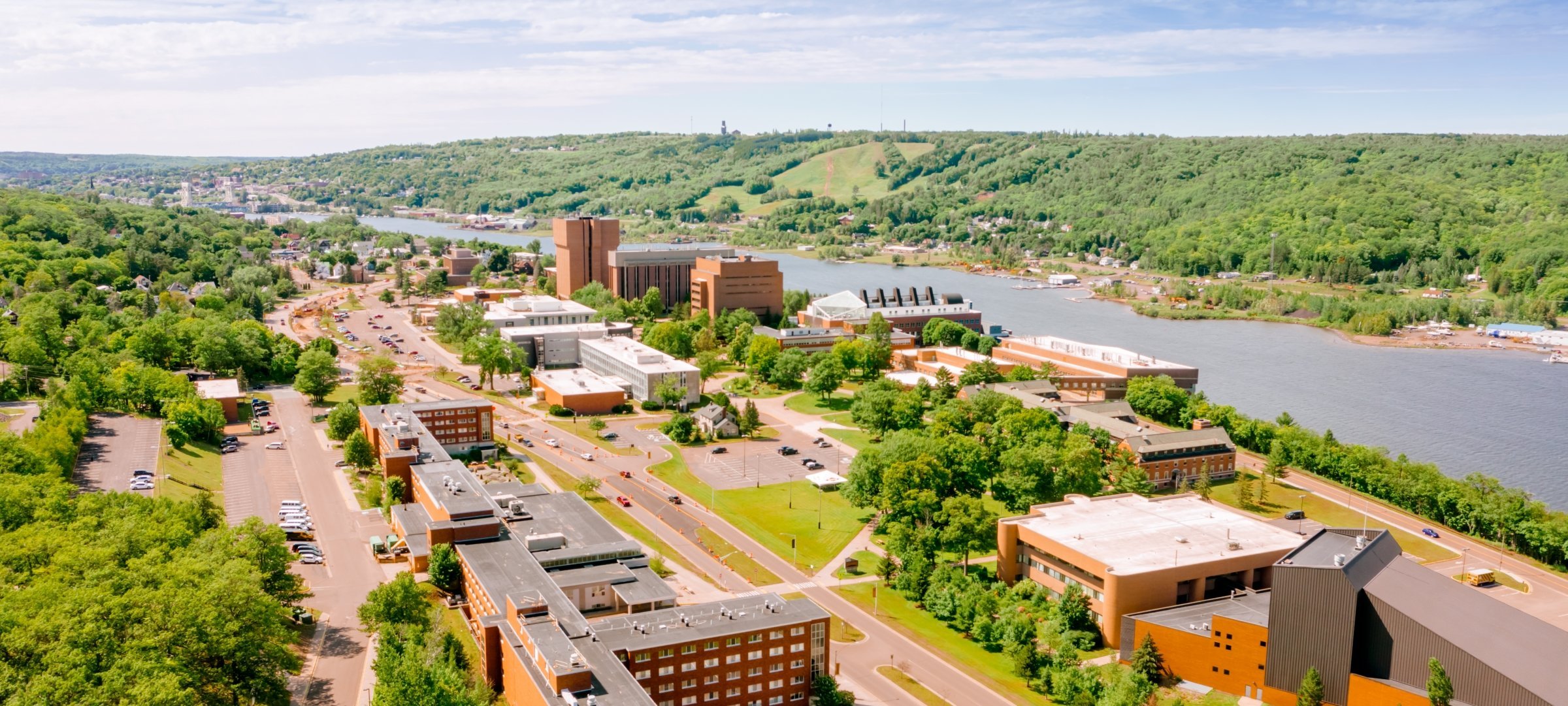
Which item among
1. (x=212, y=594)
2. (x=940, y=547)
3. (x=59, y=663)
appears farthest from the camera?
(x=940, y=547)

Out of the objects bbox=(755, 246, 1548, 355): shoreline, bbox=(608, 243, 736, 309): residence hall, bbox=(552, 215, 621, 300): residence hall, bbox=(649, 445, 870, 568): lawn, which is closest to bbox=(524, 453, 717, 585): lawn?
bbox=(649, 445, 870, 568): lawn

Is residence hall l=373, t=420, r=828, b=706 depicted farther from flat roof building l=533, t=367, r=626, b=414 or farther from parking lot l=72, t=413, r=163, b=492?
flat roof building l=533, t=367, r=626, b=414

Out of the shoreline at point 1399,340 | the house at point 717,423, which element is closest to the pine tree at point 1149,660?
the house at point 717,423

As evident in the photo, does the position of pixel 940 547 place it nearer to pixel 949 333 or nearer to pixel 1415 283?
pixel 949 333

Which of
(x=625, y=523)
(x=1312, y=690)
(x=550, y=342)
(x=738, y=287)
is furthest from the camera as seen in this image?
(x=738, y=287)

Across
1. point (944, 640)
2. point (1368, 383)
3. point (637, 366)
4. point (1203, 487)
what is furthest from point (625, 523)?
point (1368, 383)

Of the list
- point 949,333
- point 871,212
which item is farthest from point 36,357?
point 871,212

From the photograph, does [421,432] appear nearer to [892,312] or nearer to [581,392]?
[581,392]
